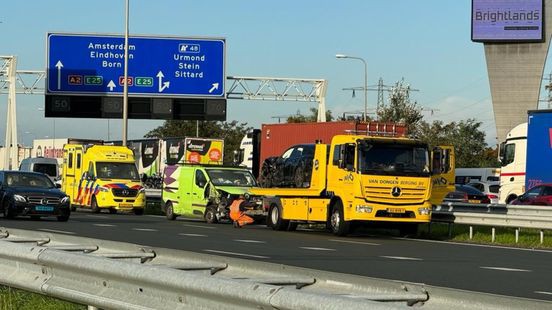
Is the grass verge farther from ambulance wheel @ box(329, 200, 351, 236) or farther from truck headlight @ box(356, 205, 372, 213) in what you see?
ambulance wheel @ box(329, 200, 351, 236)

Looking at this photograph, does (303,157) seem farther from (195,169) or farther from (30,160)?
(30,160)

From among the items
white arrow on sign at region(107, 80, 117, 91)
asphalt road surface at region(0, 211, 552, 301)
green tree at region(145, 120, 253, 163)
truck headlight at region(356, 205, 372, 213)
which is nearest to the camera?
asphalt road surface at region(0, 211, 552, 301)

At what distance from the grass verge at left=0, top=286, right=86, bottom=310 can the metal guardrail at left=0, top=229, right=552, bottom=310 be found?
16.6 inches

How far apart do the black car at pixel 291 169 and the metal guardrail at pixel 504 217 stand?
339 centimetres

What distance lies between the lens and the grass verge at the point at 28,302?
1045 cm

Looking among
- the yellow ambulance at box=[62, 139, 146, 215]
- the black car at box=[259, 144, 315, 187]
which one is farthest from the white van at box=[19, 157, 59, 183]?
the black car at box=[259, 144, 315, 187]

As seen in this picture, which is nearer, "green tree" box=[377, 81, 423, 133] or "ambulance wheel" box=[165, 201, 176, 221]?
"ambulance wheel" box=[165, 201, 176, 221]

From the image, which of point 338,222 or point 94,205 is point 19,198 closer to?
point 338,222

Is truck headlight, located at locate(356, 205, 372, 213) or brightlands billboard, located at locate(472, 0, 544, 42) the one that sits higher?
brightlands billboard, located at locate(472, 0, 544, 42)

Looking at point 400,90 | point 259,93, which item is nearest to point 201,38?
point 259,93

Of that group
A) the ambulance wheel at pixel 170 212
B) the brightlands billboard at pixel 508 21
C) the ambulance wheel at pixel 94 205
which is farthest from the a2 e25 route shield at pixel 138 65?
the brightlands billboard at pixel 508 21

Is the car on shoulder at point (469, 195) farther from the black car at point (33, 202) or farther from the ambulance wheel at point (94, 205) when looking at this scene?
the black car at point (33, 202)

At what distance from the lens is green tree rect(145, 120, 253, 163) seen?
4751 inches

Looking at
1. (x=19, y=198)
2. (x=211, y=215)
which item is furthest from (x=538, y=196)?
(x=19, y=198)
